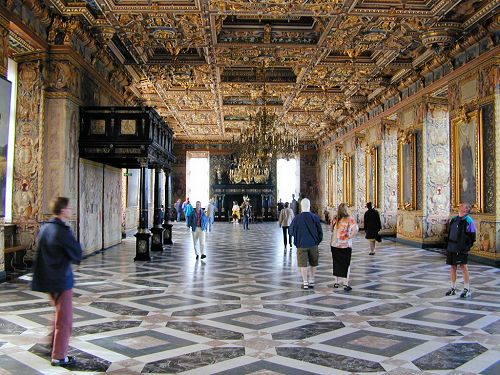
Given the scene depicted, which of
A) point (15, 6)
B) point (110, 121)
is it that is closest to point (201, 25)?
point (110, 121)

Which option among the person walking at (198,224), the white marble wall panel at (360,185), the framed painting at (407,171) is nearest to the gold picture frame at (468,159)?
the framed painting at (407,171)

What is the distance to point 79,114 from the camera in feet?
41.2

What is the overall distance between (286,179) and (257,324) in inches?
1251

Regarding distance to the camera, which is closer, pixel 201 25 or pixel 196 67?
pixel 201 25

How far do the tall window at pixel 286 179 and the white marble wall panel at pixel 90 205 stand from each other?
23588mm

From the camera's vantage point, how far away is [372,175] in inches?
893

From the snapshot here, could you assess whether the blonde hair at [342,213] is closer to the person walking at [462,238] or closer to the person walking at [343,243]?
the person walking at [343,243]

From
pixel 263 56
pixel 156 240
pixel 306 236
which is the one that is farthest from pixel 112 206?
pixel 306 236

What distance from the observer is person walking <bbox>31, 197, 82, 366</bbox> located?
457 cm

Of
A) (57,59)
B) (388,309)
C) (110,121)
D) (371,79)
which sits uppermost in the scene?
(371,79)

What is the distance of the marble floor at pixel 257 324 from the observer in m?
4.76

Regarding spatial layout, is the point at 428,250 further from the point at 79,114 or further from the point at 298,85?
the point at 79,114

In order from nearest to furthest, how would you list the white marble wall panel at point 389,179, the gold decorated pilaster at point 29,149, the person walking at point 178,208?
the gold decorated pilaster at point 29,149 → the white marble wall panel at point 389,179 → the person walking at point 178,208

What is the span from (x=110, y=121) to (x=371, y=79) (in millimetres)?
10333
